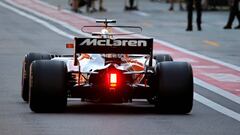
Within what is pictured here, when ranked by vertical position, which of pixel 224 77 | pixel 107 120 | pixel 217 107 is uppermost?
pixel 107 120

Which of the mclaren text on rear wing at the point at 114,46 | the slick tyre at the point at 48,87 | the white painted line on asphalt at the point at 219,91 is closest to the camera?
the slick tyre at the point at 48,87

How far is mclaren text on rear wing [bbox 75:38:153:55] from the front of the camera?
617 inches

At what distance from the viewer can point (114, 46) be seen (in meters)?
15.7

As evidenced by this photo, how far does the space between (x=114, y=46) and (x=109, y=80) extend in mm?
728

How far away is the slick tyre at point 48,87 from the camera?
48.9 ft

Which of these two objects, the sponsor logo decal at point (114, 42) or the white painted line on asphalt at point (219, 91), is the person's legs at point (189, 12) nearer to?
the white painted line on asphalt at point (219, 91)

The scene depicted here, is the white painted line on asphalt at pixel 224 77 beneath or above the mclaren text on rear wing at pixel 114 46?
beneath

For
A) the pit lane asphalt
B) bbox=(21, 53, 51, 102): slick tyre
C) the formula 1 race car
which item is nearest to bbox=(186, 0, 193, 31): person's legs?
the pit lane asphalt

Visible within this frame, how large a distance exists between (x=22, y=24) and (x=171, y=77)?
2886 cm

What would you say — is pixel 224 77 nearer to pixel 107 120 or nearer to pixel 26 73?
pixel 26 73

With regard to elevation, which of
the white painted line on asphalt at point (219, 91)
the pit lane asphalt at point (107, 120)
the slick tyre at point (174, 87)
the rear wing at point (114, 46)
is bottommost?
the white painted line on asphalt at point (219, 91)

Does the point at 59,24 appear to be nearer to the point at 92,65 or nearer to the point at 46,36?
the point at 46,36

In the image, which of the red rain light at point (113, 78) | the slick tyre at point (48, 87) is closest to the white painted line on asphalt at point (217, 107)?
the red rain light at point (113, 78)

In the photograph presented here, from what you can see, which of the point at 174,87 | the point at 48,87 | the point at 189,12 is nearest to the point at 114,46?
the point at 174,87
